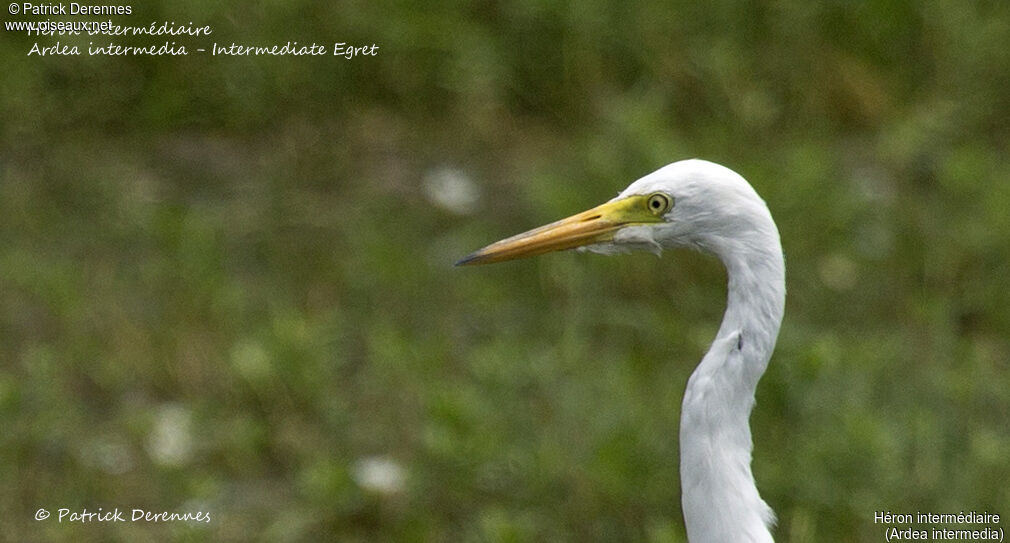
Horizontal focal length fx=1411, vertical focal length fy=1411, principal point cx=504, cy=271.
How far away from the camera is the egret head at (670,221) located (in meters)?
2.40

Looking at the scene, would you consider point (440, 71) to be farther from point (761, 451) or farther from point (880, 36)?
point (761, 451)

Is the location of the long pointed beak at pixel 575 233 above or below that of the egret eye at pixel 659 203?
below

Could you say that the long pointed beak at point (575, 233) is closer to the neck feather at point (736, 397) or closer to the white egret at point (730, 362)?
the white egret at point (730, 362)

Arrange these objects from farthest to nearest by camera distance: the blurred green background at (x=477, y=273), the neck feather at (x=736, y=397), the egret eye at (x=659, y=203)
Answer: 1. the blurred green background at (x=477, y=273)
2. the egret eye at (x=659, y=203)
3. the neck feather at (x=736, y=397)

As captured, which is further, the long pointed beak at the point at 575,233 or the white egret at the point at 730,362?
the long pointed beak at the point at 575,233

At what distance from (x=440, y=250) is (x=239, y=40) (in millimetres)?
1207

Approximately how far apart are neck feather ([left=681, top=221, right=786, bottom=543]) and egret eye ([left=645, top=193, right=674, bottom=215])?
0.53 ft

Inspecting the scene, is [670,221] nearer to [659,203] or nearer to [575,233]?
[659,203]

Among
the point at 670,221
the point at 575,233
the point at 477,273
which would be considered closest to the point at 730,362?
the point at 670,221

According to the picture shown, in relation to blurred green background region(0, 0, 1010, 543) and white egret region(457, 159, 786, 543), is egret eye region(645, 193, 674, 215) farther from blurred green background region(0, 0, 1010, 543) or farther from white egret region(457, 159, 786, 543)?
blurred green background region(0, 0, 1010, 543)

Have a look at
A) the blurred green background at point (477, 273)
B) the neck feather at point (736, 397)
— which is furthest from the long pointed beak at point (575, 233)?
the blurred green background at point (477, 273)

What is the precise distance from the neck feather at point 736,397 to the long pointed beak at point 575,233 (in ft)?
0.77

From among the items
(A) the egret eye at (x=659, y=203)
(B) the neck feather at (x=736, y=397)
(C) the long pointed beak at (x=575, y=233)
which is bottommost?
(B) the neck feather at (x=736, y=397)

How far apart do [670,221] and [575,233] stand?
7.2 inches
